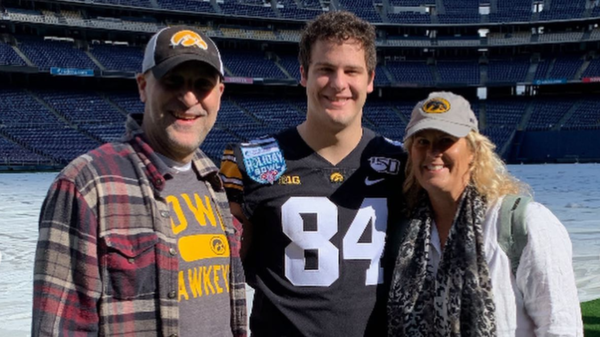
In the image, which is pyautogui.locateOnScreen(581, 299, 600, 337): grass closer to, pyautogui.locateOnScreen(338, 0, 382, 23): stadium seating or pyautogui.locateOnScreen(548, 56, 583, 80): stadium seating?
pyautogui.locateOnScreen(548, 56, 583, 80): stadium seating

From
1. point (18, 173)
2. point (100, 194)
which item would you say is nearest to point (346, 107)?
point (100, 194)

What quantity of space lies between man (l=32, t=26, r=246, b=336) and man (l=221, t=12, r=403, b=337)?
1.36 ft

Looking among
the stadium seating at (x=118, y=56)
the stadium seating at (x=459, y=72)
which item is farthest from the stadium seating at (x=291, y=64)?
the stadium seating at (x=459, y=72)

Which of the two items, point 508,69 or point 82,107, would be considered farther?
point 508,69

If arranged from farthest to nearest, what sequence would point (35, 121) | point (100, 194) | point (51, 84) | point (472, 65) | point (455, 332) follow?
point (472, 65) → point (51, 84) → point (35, 121) → point (455, 332) → point (100, 194)

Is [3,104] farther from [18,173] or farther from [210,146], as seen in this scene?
[210,146]

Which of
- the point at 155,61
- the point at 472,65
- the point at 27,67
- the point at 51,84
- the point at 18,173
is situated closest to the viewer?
the point at 155,61

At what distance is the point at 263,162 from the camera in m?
3.42

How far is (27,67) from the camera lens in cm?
4403

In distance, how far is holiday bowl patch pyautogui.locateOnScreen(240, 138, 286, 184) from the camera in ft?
11.1

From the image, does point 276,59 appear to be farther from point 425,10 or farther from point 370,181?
point 370,181

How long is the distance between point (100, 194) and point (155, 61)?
0.62m

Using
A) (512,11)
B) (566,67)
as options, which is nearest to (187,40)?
(566,67)

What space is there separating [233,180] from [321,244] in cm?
59
